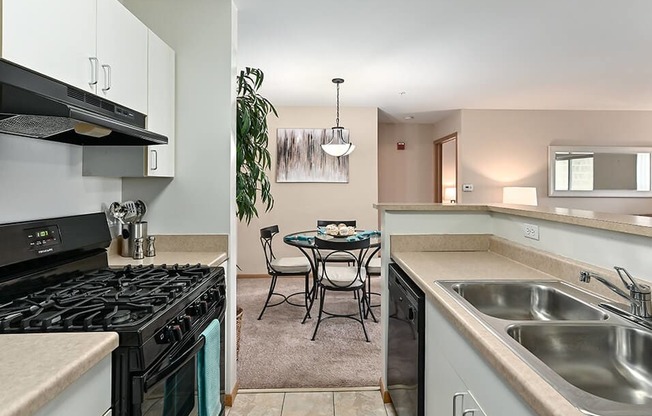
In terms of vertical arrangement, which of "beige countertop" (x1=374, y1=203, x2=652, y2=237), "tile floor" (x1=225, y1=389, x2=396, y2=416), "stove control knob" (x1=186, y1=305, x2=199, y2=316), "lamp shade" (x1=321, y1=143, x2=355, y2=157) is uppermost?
"lamp shade" (x1=321, y1=143, x2=355, y2=157)

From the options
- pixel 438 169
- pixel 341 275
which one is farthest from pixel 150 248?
pixel 438 169

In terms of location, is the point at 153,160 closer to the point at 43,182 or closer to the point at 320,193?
the point at 43,182

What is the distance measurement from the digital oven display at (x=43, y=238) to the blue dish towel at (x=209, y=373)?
2.29ft

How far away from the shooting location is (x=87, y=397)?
0.90m

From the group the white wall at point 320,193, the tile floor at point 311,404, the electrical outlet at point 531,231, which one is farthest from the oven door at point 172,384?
the white wall at point 320,193

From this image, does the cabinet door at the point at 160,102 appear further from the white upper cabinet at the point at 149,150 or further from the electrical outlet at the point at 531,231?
the electrical outlet at the point at 531,231

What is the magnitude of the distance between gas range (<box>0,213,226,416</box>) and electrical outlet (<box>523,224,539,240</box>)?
1.48 metres

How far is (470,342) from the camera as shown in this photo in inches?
41.8

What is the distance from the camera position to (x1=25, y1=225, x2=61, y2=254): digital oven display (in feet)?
4.91

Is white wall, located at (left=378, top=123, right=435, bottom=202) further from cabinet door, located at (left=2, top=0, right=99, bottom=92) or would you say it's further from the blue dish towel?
cabinet door, located at (left=2, top=0, right=99, bottom=92)

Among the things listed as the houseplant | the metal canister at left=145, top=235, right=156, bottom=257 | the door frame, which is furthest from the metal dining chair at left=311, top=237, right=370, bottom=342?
the door frame

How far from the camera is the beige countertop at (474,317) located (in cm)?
71

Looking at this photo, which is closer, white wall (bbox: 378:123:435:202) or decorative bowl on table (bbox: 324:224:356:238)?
decorative bowl on table (bbox: 324:224:356:238)

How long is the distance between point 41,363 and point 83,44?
1191mm
